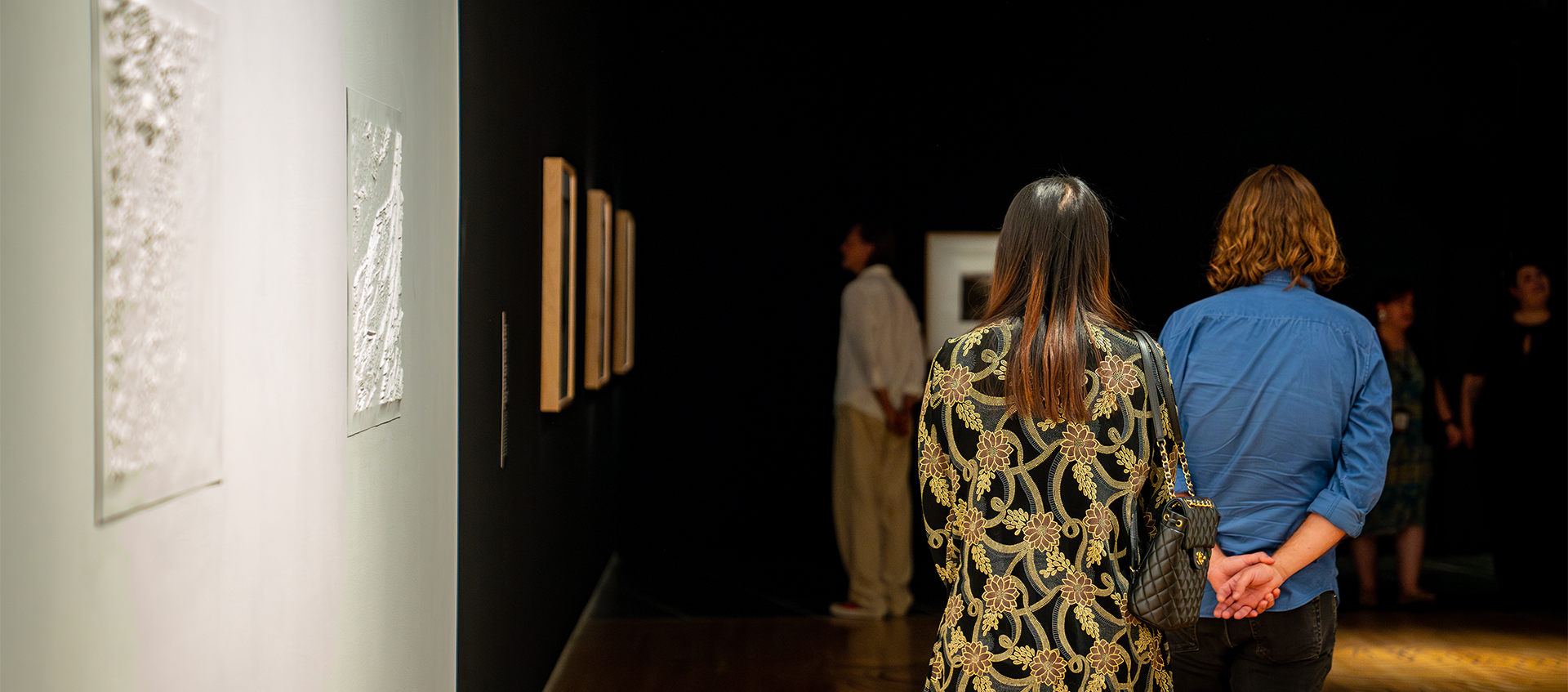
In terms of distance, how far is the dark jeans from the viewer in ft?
7.15

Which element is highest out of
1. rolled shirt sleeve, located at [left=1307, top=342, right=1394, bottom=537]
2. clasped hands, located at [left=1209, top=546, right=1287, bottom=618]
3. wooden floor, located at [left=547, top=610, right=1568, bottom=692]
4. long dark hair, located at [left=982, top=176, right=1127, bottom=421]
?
long dark hair, located at [left=982, top=176, right=1127, bottom=421]

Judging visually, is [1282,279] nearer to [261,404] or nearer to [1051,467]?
[1051,467]

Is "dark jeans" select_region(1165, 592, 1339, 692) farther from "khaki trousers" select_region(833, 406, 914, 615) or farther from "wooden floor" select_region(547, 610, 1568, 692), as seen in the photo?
"khaki trousers" select_region(833, 406, 914, 615)

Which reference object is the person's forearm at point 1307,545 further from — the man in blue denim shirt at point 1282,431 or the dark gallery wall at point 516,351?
the dark gallery wall at point 516,351

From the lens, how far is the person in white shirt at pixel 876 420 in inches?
224

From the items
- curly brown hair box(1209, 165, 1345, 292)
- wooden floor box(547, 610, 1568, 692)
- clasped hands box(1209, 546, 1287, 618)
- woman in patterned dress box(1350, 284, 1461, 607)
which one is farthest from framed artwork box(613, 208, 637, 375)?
clasped hands box(1209, 546, 1287, 618)

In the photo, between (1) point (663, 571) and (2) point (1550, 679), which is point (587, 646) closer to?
(1) point (663, 571)

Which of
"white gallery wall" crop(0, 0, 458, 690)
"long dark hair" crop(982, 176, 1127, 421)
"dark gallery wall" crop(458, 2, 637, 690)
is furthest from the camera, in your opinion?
"dark gallery wall" crop(458, 2, 637, 690)

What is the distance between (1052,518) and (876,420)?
3848 millimetres

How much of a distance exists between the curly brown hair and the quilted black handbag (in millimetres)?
463

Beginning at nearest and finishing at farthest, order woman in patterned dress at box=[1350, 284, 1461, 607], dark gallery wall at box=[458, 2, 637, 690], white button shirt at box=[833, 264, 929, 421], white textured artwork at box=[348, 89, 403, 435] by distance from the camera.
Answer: white textured artwork at box=[348, 89, 403, 435]
dark gallery wall at box=[458, 2, 637, 690]
white button shirt at box=[833, 264, 929, 421]
woman in patterned dress at box=[1350, 284, 1461, 607]

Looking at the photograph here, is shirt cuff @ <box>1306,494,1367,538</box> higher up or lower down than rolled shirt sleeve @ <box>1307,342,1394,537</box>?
lower down

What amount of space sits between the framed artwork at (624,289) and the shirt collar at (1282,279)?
4170 mm

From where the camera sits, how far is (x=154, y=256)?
1257 mm
